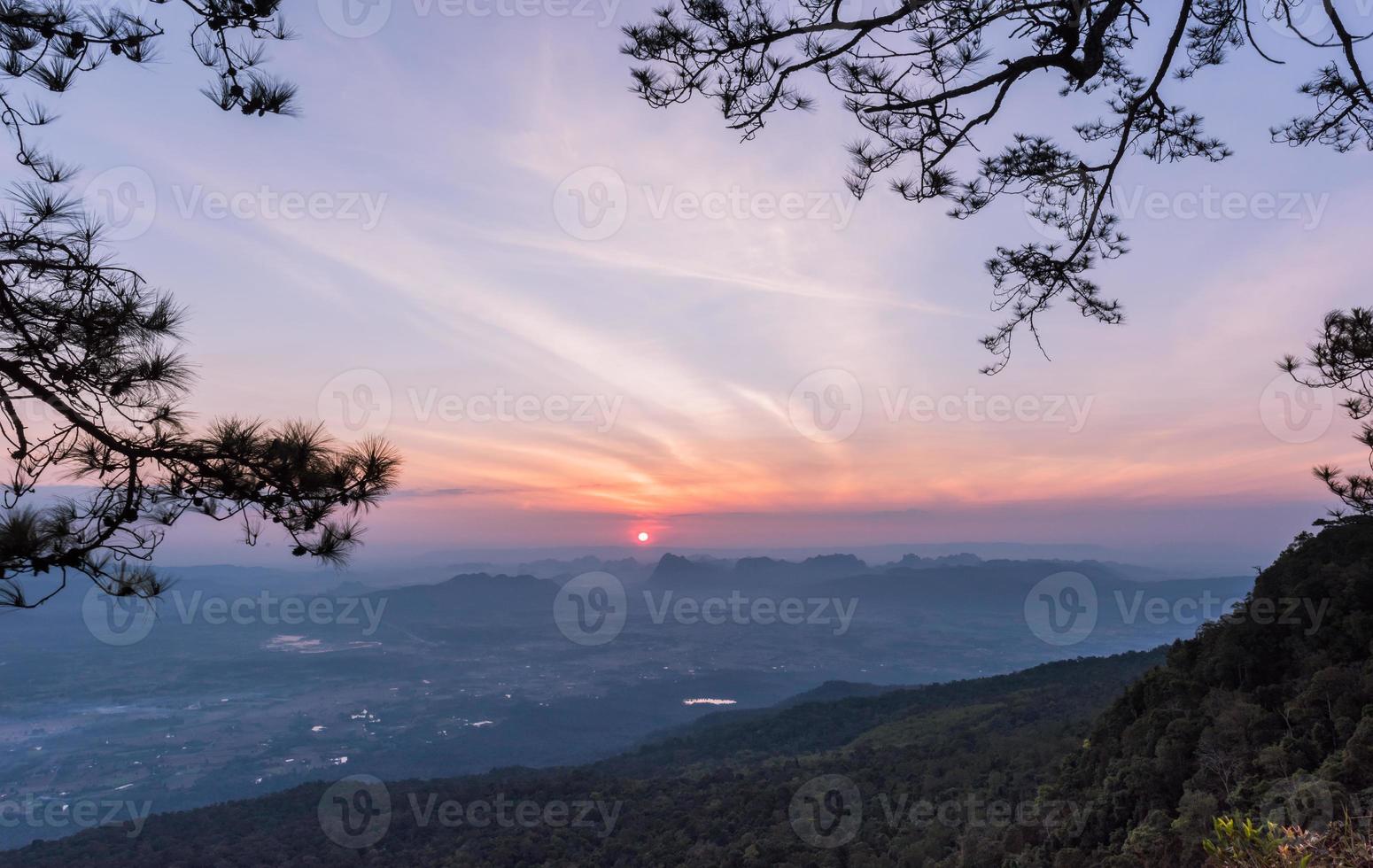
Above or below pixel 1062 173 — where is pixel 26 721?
below

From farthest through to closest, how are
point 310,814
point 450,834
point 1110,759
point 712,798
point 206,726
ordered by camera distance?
point 206,726 < point 310,814 < point 450,834 < point 712,798 < point 1110,759

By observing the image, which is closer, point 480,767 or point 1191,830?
point 1191,830

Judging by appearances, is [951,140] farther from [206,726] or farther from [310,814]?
[206,726]

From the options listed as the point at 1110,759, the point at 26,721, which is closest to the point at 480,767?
the point at 1110,759

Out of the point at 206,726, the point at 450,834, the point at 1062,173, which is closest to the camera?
the point at 1062,173

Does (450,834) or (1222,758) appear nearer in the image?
(1222,758)

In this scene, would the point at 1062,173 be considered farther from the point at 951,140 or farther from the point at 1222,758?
the point at 1222,758

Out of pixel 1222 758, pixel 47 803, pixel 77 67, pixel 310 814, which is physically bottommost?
pixel 47 803

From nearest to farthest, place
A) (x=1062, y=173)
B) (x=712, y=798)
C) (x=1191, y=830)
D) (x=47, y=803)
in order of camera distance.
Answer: (x=1191, y=830) → (x=1062, y=173) → (x=712, y=798) → (x=47, y=803)

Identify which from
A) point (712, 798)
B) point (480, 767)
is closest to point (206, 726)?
point (480, 767)
